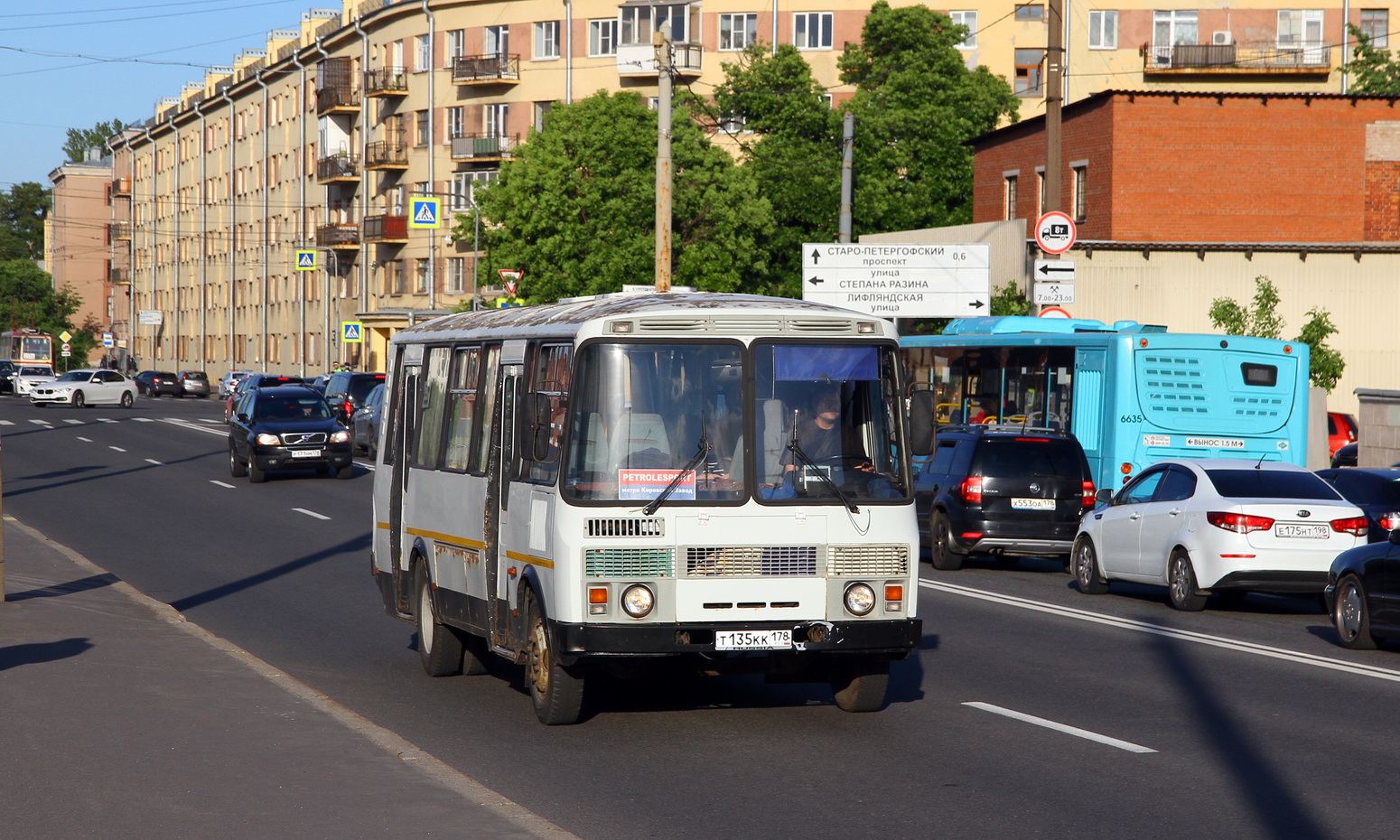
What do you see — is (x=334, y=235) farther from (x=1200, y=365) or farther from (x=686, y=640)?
(x=686, y=640)

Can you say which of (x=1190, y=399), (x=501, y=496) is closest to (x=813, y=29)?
(x=1190, y=399)

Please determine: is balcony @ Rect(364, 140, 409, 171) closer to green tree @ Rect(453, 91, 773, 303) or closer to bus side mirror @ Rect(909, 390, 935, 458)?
green tree @ Rect(453, 91, 773, 303)

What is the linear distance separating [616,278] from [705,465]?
51.6 meters

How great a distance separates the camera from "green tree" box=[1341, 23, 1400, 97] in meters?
60.9

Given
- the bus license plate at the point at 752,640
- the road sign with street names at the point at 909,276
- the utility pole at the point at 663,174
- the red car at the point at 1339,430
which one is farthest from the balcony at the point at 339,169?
the bus license plate at the point at 752,640

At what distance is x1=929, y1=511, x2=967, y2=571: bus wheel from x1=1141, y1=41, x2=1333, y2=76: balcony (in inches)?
2127

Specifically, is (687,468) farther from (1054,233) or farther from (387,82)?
(387,82)

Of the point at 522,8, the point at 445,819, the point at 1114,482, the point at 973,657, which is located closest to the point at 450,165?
the point at 522,8

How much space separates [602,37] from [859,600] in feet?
229

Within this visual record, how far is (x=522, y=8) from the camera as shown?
7756 centimetres

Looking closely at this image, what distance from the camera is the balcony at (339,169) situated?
277 ft

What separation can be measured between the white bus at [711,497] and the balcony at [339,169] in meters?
77.0

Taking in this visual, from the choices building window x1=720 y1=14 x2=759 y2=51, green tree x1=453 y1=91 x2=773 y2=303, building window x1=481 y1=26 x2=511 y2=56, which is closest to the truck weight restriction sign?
green tree x1=453 y1=91 x2=773 y2=303

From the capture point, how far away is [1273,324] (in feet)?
120
